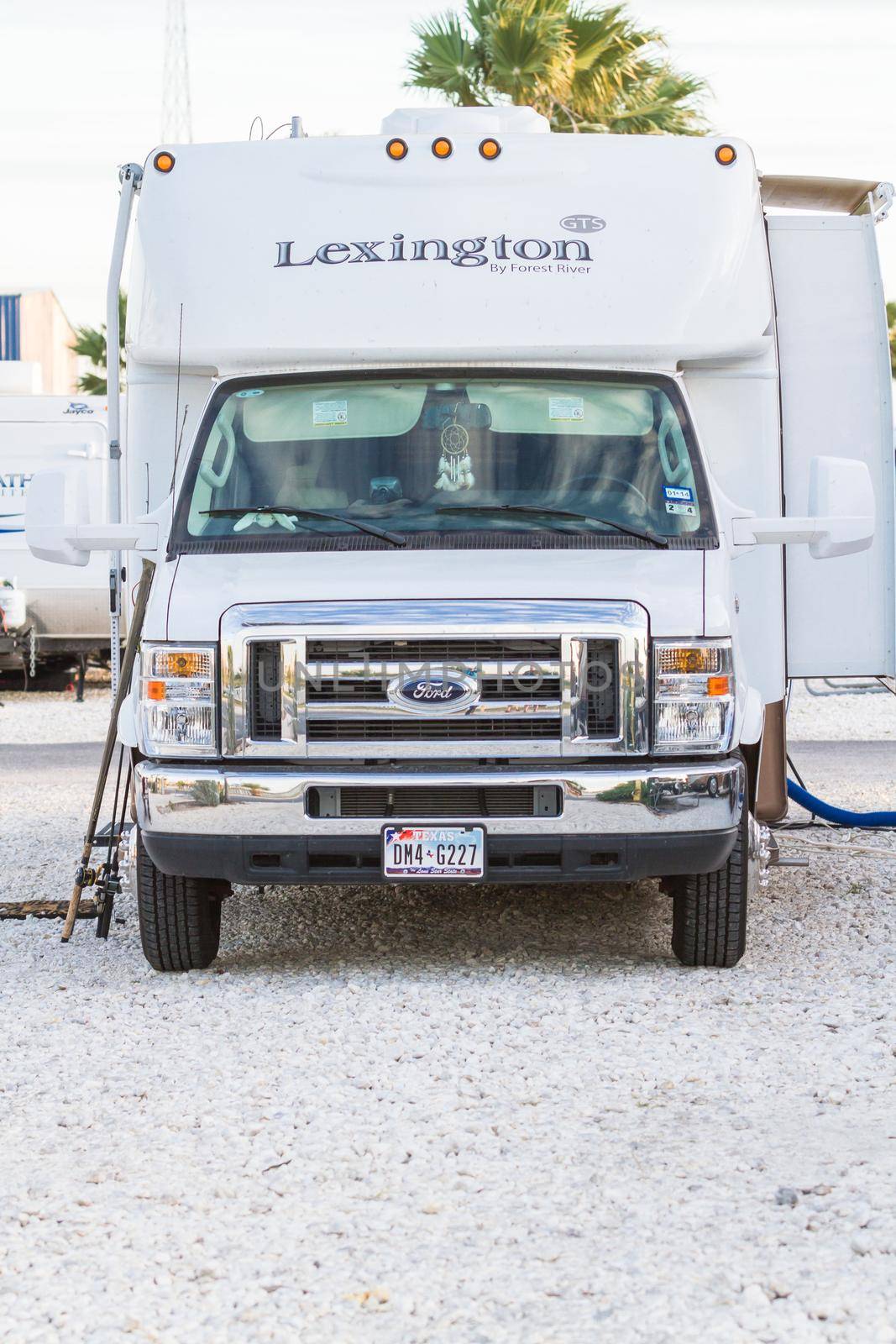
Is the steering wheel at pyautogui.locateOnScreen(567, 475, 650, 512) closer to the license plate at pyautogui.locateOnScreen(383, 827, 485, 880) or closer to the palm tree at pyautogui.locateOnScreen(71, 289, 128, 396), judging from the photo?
the license plate at pyautogui.locateOnScreen(383, 827, 485, 880)

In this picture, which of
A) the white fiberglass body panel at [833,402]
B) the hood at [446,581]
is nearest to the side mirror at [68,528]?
the hood at [446,581]

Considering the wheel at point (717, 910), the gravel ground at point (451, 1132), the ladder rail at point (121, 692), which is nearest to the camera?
the gravel ground at point (451, 1132)

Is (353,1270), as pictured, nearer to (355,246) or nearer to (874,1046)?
(874,1046)

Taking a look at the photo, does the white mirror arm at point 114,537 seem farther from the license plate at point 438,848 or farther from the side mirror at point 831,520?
the side mirror at point 831,520

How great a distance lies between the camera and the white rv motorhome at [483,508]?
237 inches

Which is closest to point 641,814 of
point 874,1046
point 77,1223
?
point 874,1046

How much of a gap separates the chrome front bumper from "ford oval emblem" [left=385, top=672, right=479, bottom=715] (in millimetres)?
220

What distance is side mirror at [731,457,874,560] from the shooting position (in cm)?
646

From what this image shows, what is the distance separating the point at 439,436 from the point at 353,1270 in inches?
146

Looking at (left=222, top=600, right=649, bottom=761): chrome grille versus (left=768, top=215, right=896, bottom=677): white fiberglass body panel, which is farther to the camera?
(left=768, top=215, right=896, bottom=677): white fiberglass body panel

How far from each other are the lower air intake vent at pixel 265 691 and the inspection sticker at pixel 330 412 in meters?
1.15

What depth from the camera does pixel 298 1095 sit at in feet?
16.5

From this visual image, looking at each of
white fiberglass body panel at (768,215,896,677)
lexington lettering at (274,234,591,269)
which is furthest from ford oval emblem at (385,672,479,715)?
white fiberglass body panel at (768,215,896,677)

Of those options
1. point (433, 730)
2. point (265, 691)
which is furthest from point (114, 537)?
point (433, 730)
